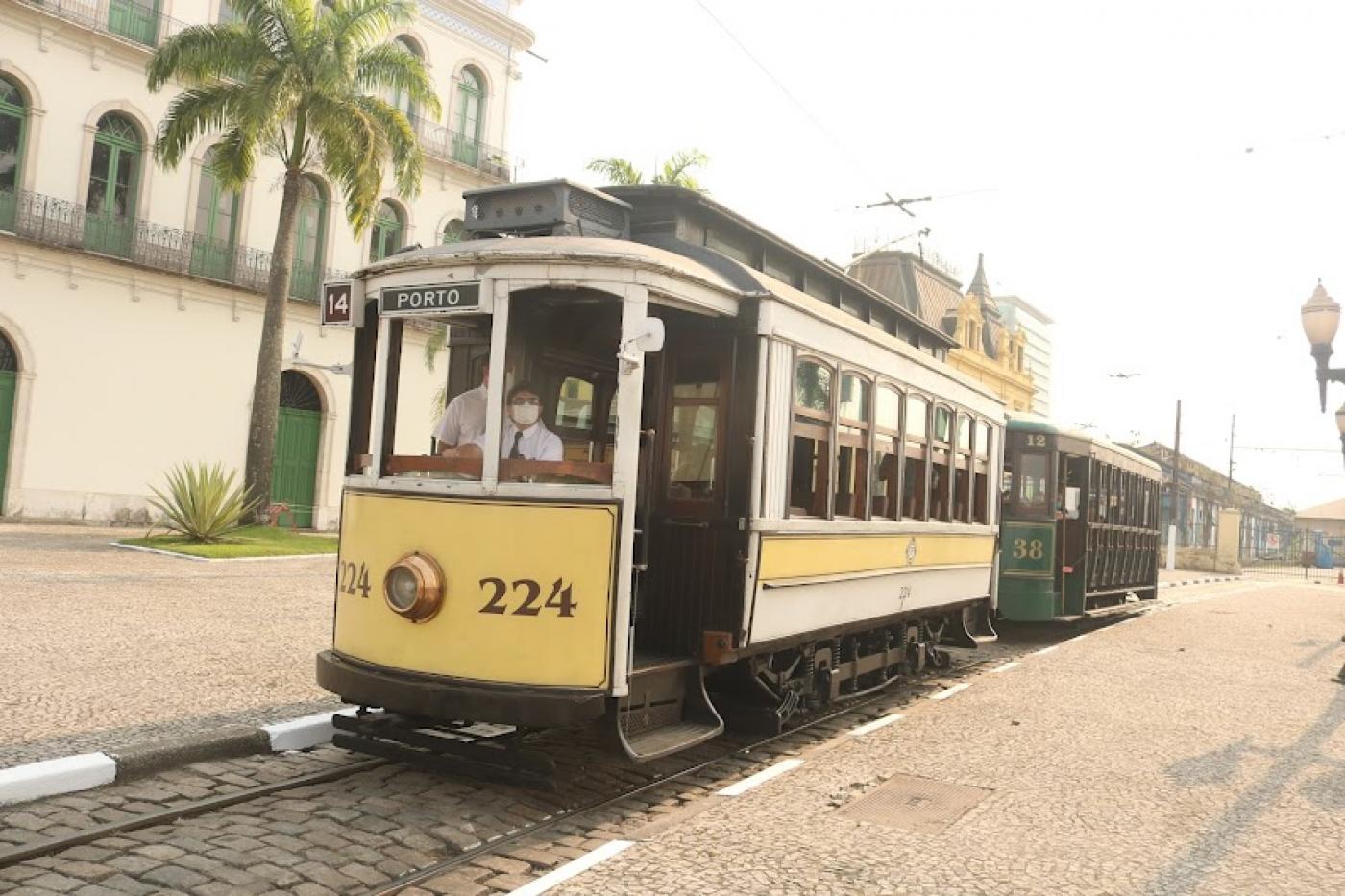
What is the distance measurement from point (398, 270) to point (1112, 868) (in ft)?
15.0

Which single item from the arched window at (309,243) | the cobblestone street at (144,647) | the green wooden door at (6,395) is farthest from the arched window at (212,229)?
the cobblestone street at (144,647)

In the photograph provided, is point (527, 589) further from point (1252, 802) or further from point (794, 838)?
point (1252, 802)

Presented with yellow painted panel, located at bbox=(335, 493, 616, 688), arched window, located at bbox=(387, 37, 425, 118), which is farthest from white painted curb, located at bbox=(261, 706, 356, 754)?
arched window, located at bbox=(387, 37, 425, 118)

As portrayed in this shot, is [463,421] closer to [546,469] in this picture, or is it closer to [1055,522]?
[546,469]

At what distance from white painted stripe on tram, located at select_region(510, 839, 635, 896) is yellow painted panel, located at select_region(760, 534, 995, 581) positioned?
2.04m

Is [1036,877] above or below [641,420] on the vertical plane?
below

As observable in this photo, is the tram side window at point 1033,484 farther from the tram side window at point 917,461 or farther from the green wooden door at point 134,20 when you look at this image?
the green wooden door at point 134,20

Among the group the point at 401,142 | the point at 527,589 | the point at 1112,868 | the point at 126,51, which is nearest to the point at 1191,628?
the point at 1112,868

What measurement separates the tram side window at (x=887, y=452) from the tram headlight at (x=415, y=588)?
3.76 m

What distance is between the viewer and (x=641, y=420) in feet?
20.2

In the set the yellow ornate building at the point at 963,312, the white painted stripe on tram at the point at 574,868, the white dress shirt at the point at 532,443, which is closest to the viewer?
the white painted stripe on tram at the point at 574,868

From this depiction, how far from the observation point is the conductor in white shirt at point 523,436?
5680mm

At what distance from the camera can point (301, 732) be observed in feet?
20.4

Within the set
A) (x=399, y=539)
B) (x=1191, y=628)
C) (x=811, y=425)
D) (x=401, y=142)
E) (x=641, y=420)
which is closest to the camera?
(x=399, y=539)
